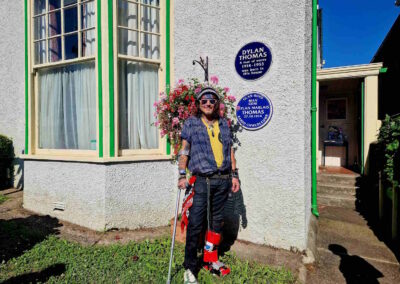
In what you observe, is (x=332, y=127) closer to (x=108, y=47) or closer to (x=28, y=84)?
(x=108, y=47)

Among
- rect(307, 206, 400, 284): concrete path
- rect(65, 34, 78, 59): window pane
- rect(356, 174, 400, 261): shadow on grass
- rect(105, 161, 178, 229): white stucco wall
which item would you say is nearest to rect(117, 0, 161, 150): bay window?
rect(105, 161, 178, 229): white stucco wall

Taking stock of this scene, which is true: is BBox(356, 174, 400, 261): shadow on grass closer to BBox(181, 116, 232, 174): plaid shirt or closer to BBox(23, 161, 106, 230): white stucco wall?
BBox(181, 116, 232, 174): plaid shirt

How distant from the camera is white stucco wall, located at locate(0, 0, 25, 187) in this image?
20.0 ft

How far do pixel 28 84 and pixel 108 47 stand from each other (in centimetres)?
194

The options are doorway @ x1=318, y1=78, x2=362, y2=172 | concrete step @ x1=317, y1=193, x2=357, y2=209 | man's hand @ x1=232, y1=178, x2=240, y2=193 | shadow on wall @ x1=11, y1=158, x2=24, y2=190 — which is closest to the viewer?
man's hand @ x1=232, y1=178, x2=240, y2=193

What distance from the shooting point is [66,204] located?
4531 millimetres

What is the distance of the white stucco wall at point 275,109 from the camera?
3.50m

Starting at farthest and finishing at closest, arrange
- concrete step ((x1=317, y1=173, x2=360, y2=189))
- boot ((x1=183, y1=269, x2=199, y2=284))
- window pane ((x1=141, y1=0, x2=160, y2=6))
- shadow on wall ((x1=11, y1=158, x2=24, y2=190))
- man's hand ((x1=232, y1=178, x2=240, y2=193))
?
shadow on wall ((x1=11, y1=158, x2=24, y2=190))
concrete step ((x1=317, y1=173, x2=360, y2=189))
window pane ((x1=141, y1=0, x2=160, y2=6))
man's hand ((x1=232, y1=178, x2=240, y2=193))
boot ((x1=183, y1=269, x2=199, y2=284))

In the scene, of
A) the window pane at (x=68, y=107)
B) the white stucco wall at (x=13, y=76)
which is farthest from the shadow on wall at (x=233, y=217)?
the white stucco wall at (x=13, y=76)

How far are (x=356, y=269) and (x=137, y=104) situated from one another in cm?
392

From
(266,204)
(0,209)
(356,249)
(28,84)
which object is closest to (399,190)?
(356,249)

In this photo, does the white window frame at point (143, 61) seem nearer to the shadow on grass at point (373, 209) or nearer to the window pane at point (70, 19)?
the window pane at point (70, 19)

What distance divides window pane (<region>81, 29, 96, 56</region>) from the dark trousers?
302cm

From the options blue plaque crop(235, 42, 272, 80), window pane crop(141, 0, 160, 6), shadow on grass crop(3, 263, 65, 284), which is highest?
window pane crop(141, 0, 160, 6)
